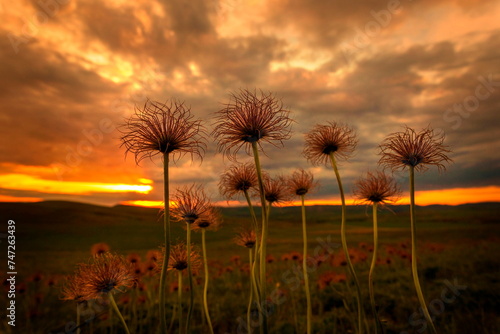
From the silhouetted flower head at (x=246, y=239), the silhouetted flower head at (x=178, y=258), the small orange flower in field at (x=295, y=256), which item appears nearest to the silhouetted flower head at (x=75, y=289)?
the silhouetted flower head at (x=178, y=258)

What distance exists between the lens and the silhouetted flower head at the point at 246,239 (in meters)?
5.75

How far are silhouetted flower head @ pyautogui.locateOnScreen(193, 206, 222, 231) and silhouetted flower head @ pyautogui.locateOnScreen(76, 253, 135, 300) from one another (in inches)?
51.8

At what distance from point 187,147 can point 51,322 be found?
6.47 metres

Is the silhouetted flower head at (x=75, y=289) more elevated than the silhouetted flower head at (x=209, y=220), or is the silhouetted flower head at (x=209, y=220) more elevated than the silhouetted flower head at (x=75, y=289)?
the silhouetted flower head at (x=209, y=220)

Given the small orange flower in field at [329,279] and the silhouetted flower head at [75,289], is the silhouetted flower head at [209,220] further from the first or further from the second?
the small orange flower in field at [329,279]

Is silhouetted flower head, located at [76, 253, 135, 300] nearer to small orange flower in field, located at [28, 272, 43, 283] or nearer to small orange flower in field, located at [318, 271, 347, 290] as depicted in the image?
small orange flower in field, located at [318, 271, 347, 290]

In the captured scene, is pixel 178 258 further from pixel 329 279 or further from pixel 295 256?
pixel 295 256

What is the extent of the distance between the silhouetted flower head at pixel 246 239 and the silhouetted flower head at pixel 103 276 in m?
2.20

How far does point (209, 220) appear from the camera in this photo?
5156 mm

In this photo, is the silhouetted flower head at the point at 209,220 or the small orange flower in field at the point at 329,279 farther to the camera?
the small orange flower in field at the point at 329,279

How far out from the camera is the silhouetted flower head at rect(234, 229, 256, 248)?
575cm

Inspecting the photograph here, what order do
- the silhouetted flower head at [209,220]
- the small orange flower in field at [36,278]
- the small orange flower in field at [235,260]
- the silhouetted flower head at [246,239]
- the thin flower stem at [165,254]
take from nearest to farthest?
1. the thin flower stem at [165,254]
2. the silhouetted flower head at [209,220]
3. the silhouetted flower head at [246,239]
4. the small orange flower in field at [36,278]
5. the small orange flower in field at [235,260]

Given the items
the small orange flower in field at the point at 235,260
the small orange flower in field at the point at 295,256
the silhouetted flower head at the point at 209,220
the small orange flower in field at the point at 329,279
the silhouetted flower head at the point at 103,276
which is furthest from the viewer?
the small orange flower in field at the point at 235,260

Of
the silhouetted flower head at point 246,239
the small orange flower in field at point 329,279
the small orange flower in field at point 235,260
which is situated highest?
the silhouetted flower head at point 246,239
